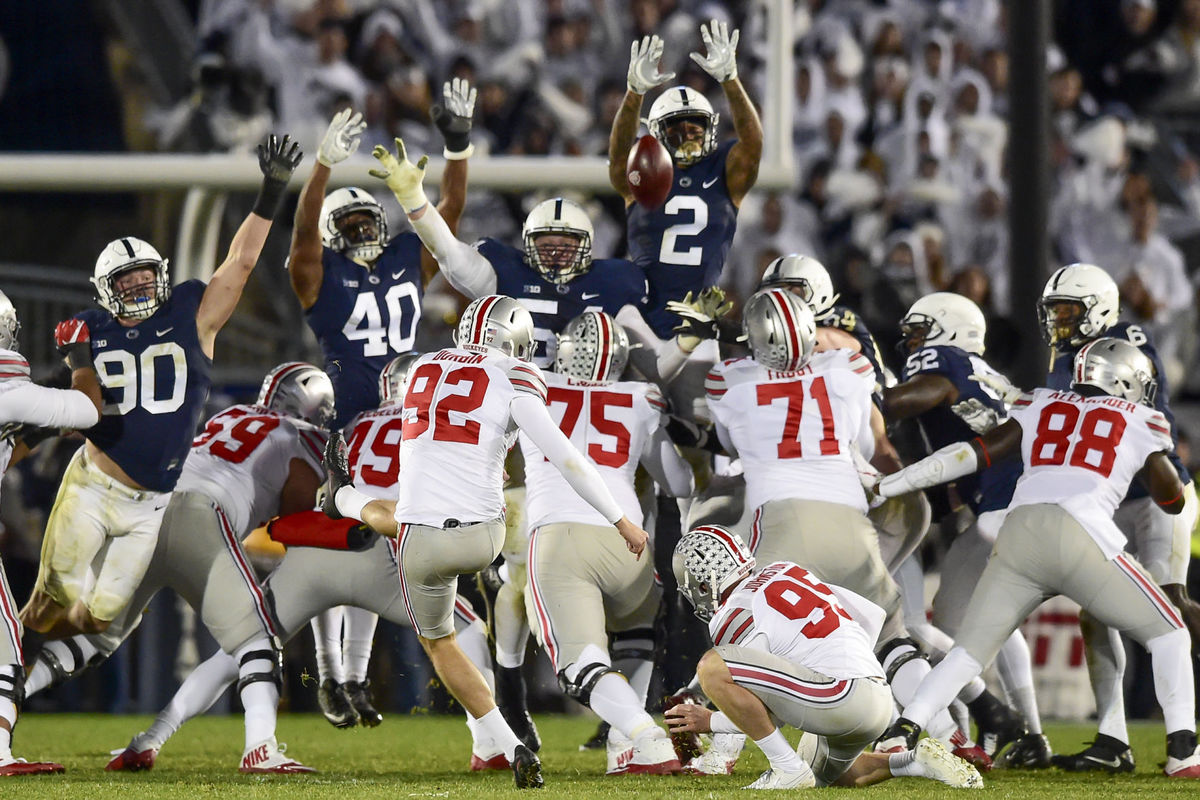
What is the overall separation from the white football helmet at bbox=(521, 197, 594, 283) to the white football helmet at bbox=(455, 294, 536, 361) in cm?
135

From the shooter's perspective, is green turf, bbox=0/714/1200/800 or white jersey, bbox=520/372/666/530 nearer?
green turf, bbox=0/714/1200/800

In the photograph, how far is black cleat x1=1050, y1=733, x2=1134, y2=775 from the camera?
7234 mm

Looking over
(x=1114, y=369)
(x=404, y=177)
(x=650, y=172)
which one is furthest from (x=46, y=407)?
(x=1114, y=369)

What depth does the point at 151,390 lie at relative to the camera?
7.18 metres

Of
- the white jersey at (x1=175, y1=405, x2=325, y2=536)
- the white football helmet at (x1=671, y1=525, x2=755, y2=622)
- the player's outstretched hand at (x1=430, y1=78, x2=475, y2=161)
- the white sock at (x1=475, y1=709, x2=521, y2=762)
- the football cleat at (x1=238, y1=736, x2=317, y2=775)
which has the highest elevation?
the player's outstretched hand at (x1=430, y1=78, x2=475, y2=161)

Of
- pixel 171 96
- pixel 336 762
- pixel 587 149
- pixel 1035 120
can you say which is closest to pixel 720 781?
pixel 336 762

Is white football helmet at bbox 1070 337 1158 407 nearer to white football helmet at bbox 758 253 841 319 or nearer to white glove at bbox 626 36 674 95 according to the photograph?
white football helmet at bbox 758 253 841 319

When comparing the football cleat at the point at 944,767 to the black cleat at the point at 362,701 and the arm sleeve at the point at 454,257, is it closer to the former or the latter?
the black cleat at the point at 362,701

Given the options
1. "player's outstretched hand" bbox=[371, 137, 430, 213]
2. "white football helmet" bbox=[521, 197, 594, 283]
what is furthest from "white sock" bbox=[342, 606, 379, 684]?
"player's outstretched hand" bbox=[371, 137, 430, 213]

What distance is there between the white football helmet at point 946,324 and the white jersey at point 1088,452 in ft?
3.47

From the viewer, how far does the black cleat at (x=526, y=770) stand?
602 centimetres

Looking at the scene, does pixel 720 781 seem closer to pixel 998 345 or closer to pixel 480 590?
pixel 480 590

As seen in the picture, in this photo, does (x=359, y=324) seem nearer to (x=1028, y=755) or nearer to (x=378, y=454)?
(x=378, y=454)

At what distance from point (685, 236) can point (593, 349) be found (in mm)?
1346
